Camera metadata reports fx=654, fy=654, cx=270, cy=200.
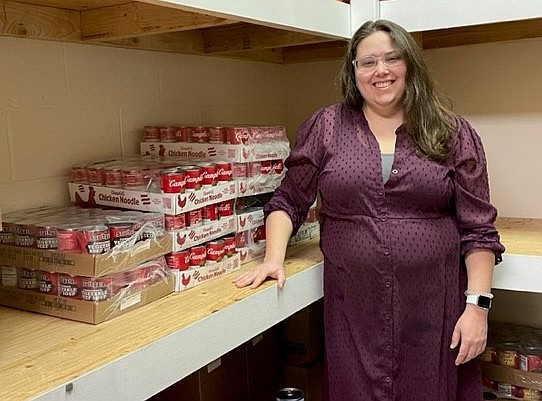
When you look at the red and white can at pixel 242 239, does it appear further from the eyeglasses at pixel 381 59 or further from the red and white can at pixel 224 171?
the eyeglasses at pixel 381 59

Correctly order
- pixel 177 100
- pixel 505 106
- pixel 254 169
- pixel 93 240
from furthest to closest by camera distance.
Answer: pixel 505 106, pixel 177 100, pixel 254 169, pixel 93 240

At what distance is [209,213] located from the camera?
4.59 ft

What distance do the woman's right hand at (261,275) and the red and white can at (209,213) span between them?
0.14 metres

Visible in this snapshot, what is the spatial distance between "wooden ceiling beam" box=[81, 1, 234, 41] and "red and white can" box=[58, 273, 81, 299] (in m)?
0.56

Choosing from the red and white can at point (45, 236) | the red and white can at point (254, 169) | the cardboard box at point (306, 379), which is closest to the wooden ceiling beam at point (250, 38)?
the red and white can at point (254, 169)

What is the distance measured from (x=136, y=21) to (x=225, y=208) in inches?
17.6

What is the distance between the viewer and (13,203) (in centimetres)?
138

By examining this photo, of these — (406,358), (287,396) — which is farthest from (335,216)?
(287,396)

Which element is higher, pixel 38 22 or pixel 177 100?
pixel 38 22

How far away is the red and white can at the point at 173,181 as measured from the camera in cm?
129

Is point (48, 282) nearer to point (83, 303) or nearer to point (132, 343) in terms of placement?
point (83, 303)

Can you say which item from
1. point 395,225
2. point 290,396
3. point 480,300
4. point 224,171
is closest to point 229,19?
point 224,171

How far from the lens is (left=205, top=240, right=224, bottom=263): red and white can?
1396 millimetres

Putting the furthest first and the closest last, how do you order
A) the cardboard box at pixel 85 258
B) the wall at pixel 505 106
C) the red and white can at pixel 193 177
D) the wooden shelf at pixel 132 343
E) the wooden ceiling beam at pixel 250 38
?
the wall at pixel 505 106, the wooden ceiling beam at pixel 250 38, the red and white can at pixel 193 177, the cardboard box at pixel 85 258, the wooden shelf at pixel 132 343
